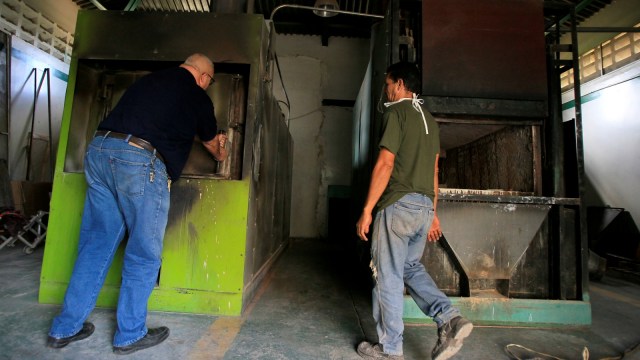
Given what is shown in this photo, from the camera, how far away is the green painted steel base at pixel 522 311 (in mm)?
2469

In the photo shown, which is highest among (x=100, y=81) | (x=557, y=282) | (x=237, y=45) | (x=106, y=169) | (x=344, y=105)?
(x=344, y=105)

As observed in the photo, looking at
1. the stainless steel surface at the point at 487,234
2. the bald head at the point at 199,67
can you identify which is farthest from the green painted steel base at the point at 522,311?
the bald head at the point at 199,67

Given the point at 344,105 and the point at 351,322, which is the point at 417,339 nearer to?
the point at 351,322

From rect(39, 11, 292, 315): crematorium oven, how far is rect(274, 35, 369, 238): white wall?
4.53 meters

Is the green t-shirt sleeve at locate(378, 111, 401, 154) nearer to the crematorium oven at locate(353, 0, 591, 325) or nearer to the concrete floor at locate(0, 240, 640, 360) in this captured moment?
the crematorium oven at locate(353, 0, 591, 325)

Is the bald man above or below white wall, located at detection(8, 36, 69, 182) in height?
below

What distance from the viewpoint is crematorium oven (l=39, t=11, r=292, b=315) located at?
7.84 feet

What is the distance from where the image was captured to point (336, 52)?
7785 millimetres

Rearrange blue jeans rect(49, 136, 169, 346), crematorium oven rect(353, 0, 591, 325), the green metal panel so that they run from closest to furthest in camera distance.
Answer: blue jeans rect(49, 136, 169, 346) → the green metal panel → crematorium oven rect(353, 0, 591, 325)

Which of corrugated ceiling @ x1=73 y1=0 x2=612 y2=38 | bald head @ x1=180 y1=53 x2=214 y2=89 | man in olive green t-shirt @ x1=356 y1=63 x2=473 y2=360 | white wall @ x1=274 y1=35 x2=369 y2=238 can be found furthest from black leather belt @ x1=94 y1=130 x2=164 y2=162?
white wall @ x1=274 y1=35 x2=369 y2=238

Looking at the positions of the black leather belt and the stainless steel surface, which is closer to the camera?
the black leather belt

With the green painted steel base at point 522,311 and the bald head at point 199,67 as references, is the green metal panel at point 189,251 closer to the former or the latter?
the bald head at point 199,67

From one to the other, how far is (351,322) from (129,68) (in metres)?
2.84

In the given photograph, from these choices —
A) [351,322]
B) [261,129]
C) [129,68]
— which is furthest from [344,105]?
[351,322]
